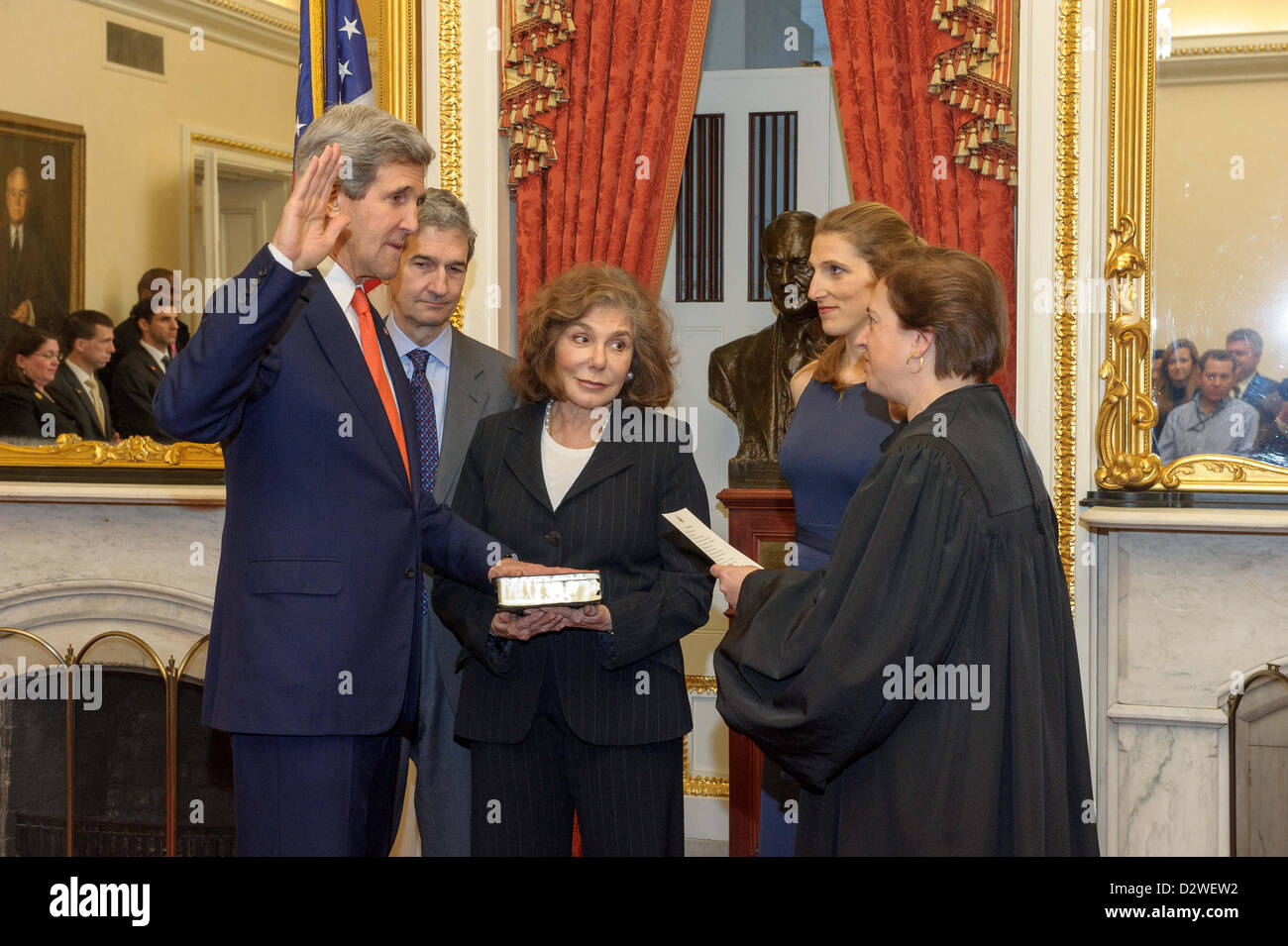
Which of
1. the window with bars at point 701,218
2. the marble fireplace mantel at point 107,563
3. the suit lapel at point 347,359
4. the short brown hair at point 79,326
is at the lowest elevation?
the marble fireplace mantel at point 107,563

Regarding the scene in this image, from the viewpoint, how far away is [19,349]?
4922 mm

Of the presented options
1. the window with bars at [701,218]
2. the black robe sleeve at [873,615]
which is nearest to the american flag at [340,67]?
the window with bars at [701,218]

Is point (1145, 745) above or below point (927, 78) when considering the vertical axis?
below

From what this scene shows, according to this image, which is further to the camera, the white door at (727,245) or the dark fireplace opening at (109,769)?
the white door at (727,245)

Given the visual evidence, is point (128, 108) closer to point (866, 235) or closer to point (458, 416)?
point (458, 416)

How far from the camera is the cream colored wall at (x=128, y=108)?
480cm

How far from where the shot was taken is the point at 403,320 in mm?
3346

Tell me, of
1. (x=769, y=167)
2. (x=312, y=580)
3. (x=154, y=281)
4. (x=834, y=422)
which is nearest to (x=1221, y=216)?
(x=834, y=422)

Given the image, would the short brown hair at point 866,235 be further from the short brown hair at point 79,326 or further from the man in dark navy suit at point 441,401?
the short brown hair at point 79,326

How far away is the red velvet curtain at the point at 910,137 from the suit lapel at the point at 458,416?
1.79 meters

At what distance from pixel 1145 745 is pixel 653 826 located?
6.65 feet

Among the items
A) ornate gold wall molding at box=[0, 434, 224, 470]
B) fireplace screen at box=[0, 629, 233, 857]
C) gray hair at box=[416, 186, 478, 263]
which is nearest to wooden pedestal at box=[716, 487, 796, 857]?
gray hair at box=[416, 186, 478, 263]
